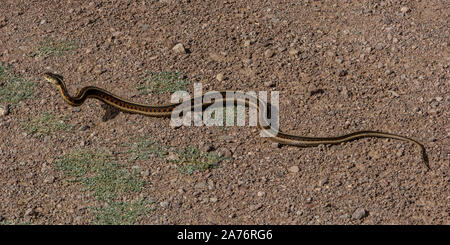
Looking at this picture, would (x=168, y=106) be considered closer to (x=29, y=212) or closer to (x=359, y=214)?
(x=29, y=212)

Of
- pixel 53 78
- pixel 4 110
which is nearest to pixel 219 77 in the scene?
pixel 53 78

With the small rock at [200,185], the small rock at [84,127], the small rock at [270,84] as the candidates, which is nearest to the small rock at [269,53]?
the small rock at [270,84]

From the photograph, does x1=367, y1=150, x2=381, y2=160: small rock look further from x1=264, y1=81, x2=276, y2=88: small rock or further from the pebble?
the pebble

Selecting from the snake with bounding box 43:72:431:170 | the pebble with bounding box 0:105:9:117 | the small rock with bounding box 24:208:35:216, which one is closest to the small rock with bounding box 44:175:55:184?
the small rock with bounding box 24:208:35:216

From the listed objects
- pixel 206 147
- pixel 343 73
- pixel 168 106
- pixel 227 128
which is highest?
pixel 343 73

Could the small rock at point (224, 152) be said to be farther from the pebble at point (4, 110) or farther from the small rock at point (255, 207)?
the pebble at point (4, 110)

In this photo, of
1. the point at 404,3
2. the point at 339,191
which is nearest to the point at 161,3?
the point at 404,3

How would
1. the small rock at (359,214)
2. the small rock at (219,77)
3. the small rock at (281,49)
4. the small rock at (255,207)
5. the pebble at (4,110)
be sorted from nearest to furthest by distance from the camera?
the small rock at (359,214) → the small rock at (255,207) → the pebble at (4,110) → the small rock at (219,77) → the small rock at (281,49)
